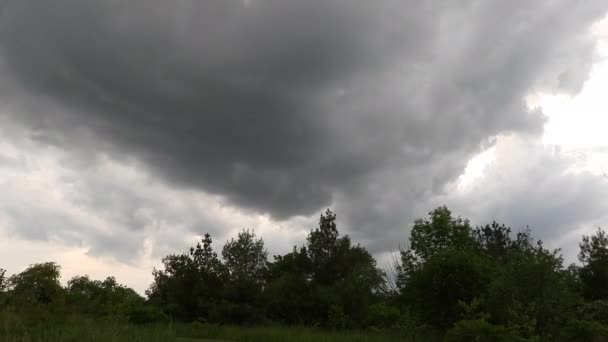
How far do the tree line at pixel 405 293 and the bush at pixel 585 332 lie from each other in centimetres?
4

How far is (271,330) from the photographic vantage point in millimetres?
23484

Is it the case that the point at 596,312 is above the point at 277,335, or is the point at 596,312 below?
above

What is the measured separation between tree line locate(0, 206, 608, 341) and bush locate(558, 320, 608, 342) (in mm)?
41

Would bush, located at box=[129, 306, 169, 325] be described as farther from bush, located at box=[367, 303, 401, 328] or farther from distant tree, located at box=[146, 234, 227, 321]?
bush, located at box=[367, 303, 401, 328]

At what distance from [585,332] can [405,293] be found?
29.6 ft

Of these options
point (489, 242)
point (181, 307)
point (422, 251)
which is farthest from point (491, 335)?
point (489, 242)

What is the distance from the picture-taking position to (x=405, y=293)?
23.3m

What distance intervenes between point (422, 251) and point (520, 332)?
29.3 metres

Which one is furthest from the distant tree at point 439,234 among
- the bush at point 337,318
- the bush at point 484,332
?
the bush at point 484,332

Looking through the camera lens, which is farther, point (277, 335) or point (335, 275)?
point (335, 275)

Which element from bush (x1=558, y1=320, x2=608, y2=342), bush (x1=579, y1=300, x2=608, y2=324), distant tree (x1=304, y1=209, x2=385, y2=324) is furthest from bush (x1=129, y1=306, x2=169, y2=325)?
bush (x1=579, y1=300, x2=608, y2=324)

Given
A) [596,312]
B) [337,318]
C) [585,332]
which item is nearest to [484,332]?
[585,332]

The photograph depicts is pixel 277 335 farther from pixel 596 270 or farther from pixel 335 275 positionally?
pixel 596 270

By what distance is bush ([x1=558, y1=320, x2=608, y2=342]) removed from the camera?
15.2 meters
